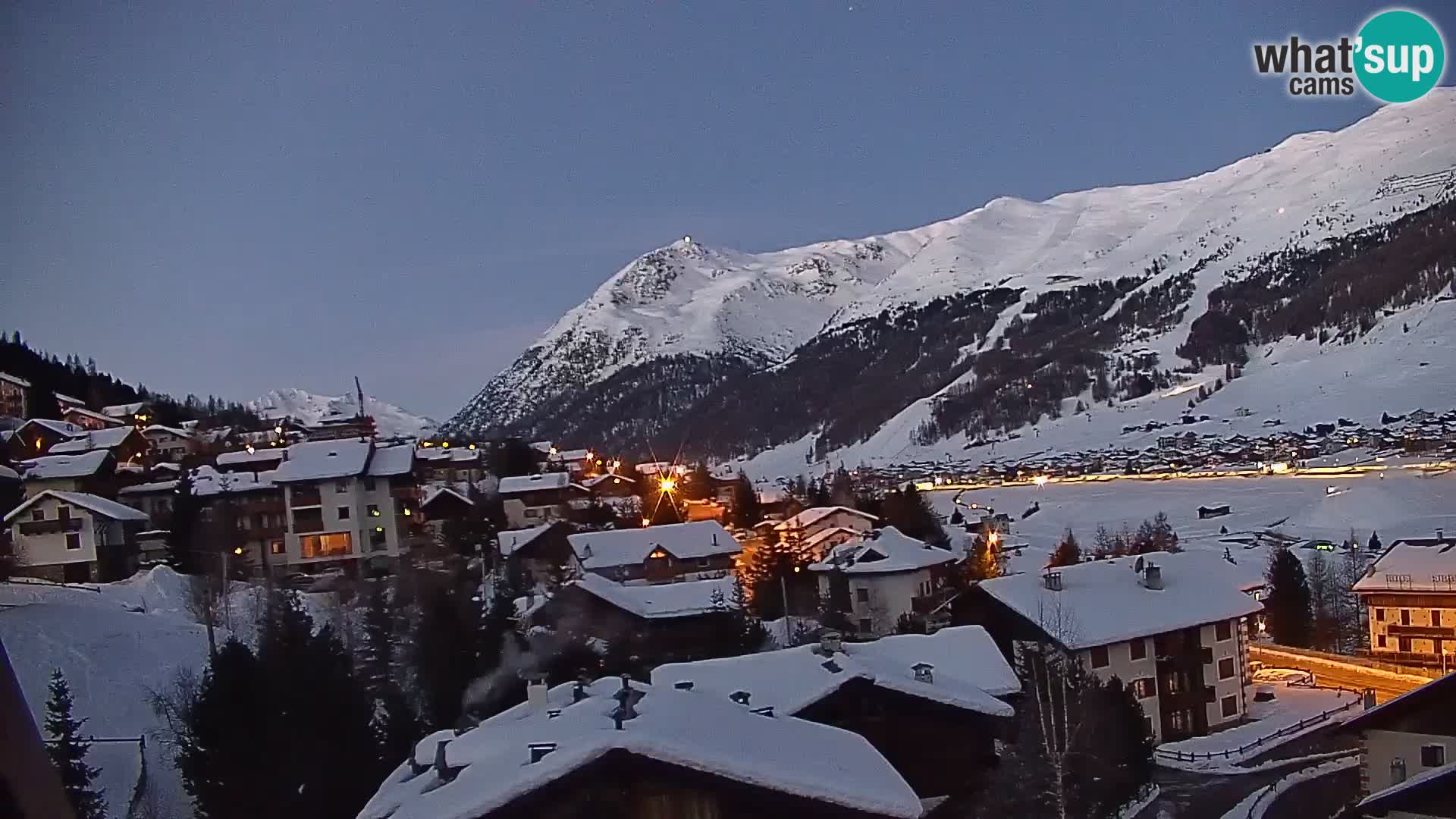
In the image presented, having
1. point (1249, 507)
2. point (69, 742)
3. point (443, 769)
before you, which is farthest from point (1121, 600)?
point (1249, 507)

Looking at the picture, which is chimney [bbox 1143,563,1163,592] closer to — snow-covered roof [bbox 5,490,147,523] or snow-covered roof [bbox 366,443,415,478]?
snow-covered roof [bbox 366,443,415,478]

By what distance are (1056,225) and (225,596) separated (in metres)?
148

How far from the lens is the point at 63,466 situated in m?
11.0

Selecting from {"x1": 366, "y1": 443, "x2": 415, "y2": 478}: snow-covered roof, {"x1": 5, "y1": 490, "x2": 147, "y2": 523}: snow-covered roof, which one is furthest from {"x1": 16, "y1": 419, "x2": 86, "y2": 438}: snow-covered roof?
{"x1": 366, "y1": 443, "x2": 415, "y2": 478}: snow-covered roof

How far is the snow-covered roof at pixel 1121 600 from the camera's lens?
9266mm

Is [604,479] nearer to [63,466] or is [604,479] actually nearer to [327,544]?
[327,544]

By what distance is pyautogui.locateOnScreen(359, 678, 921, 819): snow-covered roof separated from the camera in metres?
3.20

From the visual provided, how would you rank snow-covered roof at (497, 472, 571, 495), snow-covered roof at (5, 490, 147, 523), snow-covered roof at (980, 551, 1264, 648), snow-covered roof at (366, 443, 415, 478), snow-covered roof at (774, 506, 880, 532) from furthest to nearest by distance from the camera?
snow-covered roof at (497, 472, 571, 495) → snow-covered roof at (774, 506, 880, 532) → snow-covered roof at (366, 443, 415, 478) → snow-covered roof at (5, 490, 147, 523) → snow-covered roof at (980, 551, 1264, 648)

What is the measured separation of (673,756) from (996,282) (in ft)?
334

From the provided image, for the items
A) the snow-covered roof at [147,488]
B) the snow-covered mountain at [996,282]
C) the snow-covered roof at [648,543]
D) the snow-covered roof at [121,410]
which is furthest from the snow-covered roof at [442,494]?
the snow-covered mountain at [996,282]

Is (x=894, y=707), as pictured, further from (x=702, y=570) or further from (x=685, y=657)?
(x=702, y=570)

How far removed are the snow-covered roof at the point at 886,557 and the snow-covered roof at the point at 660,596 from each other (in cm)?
197

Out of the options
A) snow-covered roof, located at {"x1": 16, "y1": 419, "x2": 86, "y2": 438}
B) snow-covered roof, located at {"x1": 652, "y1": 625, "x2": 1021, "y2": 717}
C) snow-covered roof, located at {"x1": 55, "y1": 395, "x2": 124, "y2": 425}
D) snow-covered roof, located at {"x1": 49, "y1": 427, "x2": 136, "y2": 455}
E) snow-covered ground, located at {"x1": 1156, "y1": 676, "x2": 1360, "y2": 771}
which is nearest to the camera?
snow-covered roof, located at {"x1": 652, "y1": 625, "x2": 1021, "y2": 717}

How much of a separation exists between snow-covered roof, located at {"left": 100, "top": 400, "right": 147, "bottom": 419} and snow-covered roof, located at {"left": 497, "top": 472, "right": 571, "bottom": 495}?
542 centimetres
